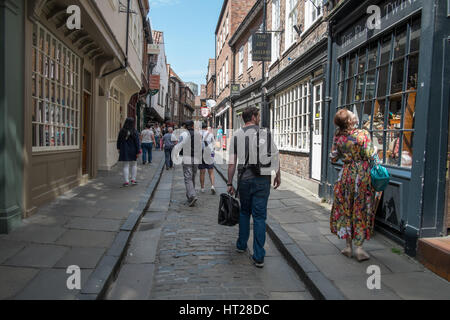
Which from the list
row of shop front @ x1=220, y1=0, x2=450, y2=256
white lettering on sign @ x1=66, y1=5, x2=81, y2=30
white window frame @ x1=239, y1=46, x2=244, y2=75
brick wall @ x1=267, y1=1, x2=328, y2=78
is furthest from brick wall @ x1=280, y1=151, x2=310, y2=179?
white window frame @ x1=239, y1=46, x2=244, y2=75

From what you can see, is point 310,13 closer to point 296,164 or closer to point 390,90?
point 296,164

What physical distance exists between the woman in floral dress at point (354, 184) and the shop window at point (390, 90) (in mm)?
1088

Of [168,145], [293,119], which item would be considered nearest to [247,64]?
[168,145]

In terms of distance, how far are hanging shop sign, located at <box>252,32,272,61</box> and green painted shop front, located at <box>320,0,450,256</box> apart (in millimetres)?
5952

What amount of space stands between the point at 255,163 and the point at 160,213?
3174 mm

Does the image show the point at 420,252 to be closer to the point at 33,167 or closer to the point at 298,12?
the point at 33,167

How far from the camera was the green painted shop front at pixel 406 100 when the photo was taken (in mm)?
4051

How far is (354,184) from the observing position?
4.04 meters

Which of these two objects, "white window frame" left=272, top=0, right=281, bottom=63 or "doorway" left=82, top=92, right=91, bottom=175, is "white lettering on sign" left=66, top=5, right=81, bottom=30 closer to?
"doorway" left=82, top=92, right=91, bottom=175

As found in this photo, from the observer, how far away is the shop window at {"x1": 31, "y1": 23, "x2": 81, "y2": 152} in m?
5.86

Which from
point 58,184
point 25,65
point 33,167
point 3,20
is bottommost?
point 58,184

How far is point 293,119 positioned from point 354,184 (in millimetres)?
7280

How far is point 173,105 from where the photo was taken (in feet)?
191
